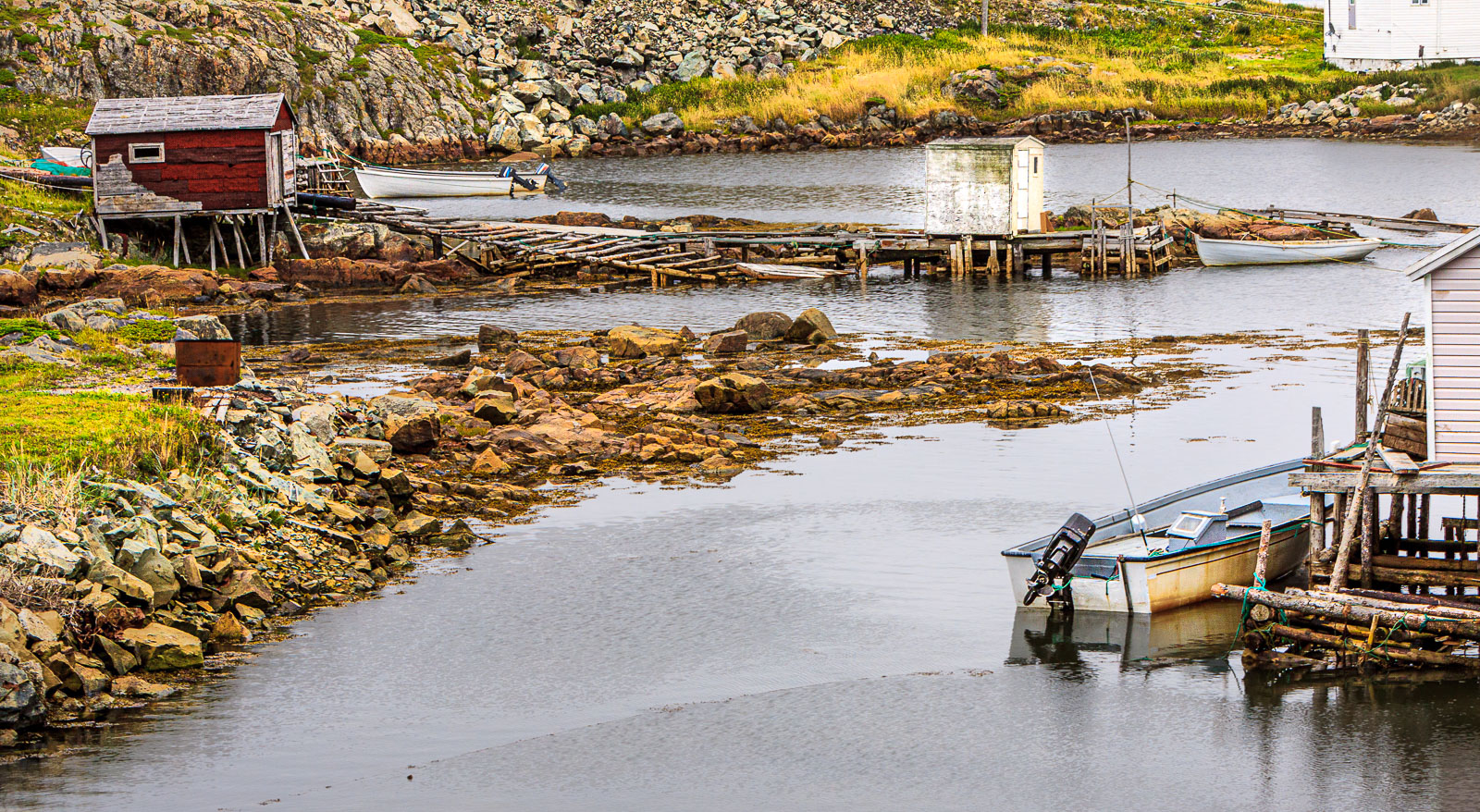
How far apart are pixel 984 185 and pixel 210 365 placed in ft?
116

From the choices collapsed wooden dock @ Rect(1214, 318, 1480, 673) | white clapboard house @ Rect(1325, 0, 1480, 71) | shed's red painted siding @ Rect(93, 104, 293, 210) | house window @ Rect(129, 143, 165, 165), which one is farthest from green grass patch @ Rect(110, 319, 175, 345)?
white clapboard house @ Rect(1325, 0, 1480, 71)

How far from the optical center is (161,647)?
18812 millimetres

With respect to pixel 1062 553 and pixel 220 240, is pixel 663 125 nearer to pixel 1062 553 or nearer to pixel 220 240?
pixel 220 240

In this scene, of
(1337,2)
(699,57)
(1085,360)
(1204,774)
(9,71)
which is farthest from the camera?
(699,57)

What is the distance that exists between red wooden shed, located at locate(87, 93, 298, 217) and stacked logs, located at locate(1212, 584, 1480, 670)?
4175 centimetres

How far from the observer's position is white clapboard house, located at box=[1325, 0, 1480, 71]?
109m

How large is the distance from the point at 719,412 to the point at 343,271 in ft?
87.3

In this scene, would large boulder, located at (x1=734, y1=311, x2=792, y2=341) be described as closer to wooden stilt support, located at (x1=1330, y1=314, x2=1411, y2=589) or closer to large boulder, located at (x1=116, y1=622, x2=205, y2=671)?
wooden stilt support, located at (x1=1330, y1=314, x2=1411, y2=589)

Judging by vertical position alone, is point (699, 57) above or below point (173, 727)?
above

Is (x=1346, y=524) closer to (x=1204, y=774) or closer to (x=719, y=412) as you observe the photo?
(x=1204, y=774)

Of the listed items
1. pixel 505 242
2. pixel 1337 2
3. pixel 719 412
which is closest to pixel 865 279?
pixel 505 242

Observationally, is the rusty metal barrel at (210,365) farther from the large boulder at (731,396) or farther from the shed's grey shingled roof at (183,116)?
the shed's grey shingled roof at (183,116)

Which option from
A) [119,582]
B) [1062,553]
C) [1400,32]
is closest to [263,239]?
[119,582]

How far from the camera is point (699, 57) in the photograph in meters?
133
